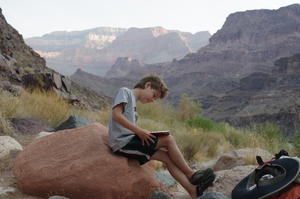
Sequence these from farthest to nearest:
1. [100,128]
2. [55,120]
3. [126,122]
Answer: [55,120] < [100,128] < [126,122]

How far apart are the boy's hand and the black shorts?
0.23 ft

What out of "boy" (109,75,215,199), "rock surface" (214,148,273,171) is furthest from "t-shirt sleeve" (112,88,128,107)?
"rock surface" (214,148,273,171)

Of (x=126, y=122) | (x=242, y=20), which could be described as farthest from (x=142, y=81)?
(x=242, y=20)

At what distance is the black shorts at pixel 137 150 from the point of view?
13.9ft

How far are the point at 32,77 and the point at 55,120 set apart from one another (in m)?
6.94

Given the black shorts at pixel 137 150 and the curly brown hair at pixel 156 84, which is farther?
the curly brown hair at pixel 156 84

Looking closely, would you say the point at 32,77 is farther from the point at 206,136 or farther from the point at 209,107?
the point at 209,107

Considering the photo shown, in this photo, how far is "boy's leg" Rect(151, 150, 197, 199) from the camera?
4.24 m

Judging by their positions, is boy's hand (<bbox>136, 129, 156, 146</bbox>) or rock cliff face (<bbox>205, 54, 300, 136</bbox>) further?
rock cliff face (<bbox>205, 54, 300, 136</bbox>)

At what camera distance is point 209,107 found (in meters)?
95.0

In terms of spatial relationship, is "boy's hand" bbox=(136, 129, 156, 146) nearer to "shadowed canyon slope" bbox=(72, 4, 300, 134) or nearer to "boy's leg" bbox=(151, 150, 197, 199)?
"boy's leg" bbox=(151, 150, 197, 199)

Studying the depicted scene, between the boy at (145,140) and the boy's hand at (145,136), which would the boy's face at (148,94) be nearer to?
the boy at (145,140)

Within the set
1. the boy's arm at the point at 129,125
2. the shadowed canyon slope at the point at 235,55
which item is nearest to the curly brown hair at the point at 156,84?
the boy's arm at the point at 129,125

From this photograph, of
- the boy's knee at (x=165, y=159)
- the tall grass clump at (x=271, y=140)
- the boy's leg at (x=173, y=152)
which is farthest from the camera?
the tall grass clump at (x=271, y=140)
